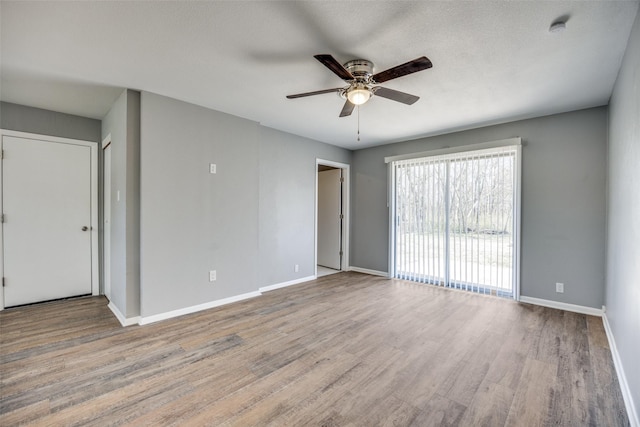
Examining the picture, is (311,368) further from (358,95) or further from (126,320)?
(358,95)

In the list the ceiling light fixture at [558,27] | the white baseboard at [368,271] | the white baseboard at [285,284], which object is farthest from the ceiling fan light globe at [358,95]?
the white baseboard at [368,271]

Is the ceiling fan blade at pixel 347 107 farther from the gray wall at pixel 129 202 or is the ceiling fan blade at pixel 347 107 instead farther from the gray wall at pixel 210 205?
the gray wall at pixel 129 202

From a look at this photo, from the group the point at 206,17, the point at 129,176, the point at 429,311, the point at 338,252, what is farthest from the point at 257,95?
the point at 338,252

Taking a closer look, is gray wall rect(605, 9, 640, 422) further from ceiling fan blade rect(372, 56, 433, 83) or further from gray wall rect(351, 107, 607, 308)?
ceiling fan blade rect(372, 56, 433, 83)

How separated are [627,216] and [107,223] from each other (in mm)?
5377

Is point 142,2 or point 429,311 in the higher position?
point 142,2

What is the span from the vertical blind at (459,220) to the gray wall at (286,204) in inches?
60.8

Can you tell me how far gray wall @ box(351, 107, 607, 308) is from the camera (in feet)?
11.0

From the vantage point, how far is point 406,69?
198cm

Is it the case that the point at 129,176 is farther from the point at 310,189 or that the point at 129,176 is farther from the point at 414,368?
the point at 414,368

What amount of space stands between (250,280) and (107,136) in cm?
264

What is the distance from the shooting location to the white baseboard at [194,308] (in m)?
3.07

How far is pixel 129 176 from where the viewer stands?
3.04 m

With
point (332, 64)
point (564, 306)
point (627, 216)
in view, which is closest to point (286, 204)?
point (332, 64)
